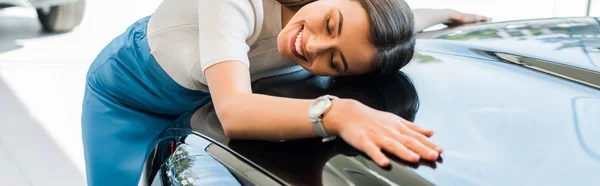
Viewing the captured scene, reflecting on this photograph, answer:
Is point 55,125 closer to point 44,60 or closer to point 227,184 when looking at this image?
point 44,60

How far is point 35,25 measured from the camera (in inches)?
172

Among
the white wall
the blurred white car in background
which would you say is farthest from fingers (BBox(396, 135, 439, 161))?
the blurred white car in background

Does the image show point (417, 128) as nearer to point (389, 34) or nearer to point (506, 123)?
point (506, 123)

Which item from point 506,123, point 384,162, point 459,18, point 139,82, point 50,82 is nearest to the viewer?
point 384,162

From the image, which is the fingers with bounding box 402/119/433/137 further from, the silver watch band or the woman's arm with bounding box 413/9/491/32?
the woman's arm with bounding box 413/9/491/32

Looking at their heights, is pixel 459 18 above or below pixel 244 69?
below

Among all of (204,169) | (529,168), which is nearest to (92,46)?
(204,169)

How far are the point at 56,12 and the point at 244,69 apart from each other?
11.2 ft

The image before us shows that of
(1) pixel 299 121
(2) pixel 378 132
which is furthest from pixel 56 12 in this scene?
(2) pixel 378 132

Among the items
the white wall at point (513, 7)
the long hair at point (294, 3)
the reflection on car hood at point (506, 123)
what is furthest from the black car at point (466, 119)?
the white wall at point (513, 7)

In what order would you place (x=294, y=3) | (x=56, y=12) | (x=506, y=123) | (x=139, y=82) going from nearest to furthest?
(x=506, y=123) < (x=294, y=3) < (x=139, y=82) < (x=56, y=12)

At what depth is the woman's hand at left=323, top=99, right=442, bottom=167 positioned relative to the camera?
82cm

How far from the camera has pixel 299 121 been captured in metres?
0.94

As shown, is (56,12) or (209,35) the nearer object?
(209,35)
